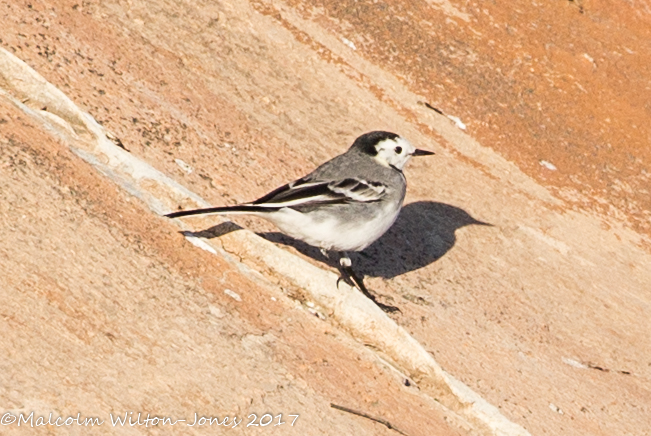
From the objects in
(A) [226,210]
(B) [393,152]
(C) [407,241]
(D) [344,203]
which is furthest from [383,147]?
(A) [226,210]

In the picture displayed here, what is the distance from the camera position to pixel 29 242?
7301 mm

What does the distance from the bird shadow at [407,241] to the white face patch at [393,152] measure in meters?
0.97

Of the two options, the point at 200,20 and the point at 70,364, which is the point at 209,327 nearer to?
the point at 70,364

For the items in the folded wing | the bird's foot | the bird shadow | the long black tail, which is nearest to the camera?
the long black tail

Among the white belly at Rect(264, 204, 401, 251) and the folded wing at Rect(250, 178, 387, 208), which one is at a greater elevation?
the folded wing at Rect(250, 178, 387, 208)

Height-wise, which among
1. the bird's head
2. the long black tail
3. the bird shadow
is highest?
the bird's head

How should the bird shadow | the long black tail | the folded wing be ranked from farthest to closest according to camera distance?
the bird shadow → the folded wing → the long black tail

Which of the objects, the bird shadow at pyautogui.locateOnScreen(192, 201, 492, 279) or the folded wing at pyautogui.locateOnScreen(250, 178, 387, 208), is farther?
the bird shadow at pyautogui.locateOnScreen(192, 201, 492, 279)

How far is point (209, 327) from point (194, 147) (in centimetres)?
279

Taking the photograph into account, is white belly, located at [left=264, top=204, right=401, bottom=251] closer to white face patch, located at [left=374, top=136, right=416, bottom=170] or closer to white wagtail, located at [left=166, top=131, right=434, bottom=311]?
white wagtail, located at [left=166, top=131, right=434, bottom=311]

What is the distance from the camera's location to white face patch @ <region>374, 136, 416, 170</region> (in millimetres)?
8820

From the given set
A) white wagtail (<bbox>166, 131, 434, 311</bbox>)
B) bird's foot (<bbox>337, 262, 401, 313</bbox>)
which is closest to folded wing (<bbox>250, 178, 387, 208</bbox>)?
white wagtail (<bbox>166, 131, 434, 311</bbox>)

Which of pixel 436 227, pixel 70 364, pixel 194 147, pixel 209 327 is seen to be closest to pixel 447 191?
pixel 436 227

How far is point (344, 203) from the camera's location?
26.4ft
